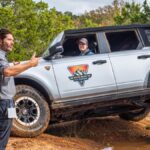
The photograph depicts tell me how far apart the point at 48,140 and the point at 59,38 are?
1684 millimetres

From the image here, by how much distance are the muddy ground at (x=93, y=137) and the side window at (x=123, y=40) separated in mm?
1685

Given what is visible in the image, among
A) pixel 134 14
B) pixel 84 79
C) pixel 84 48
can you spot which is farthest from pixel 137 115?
pixel 134 14

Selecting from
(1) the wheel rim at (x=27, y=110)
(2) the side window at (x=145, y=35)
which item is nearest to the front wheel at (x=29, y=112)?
(1) the wheel rim at (x=27, y=110)

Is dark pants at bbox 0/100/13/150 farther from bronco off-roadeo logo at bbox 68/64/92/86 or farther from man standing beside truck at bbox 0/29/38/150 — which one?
bronco off-roadeo logo at bbox 68/64/92/86

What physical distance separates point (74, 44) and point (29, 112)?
1.72 meters

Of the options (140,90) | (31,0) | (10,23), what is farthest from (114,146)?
(31,0)

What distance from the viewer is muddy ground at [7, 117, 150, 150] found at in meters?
7.46

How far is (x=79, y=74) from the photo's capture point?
776cm

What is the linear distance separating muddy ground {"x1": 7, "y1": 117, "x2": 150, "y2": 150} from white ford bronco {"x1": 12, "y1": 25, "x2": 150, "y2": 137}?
299 mm

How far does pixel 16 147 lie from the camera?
23.5 ft

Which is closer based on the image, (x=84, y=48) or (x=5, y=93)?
(x=5, y=93)

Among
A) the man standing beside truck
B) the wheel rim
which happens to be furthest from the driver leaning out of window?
the man standing beside truck

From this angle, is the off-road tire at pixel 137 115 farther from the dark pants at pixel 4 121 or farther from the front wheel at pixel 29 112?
the dark pants at pixel 4 121

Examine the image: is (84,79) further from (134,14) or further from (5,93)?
(134,14)
